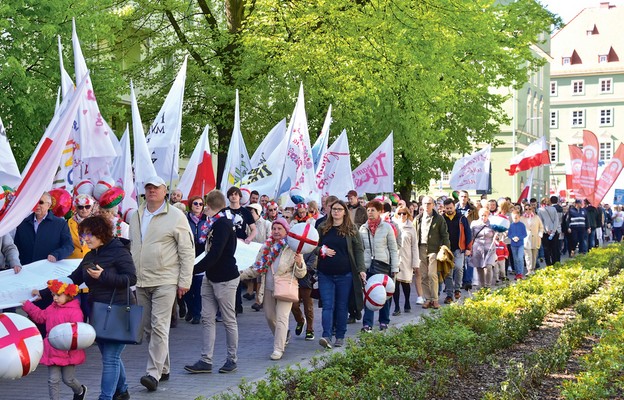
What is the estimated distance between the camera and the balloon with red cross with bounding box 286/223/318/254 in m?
11.3

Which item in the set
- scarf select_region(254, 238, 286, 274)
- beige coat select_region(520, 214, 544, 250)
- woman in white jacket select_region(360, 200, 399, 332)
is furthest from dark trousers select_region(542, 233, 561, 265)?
scarf select_region(254, 238, 286, 274)

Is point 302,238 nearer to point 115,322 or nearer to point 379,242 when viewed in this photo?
point 379,242

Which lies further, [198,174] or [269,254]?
[198,174]

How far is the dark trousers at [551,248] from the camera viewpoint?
26.6 metres

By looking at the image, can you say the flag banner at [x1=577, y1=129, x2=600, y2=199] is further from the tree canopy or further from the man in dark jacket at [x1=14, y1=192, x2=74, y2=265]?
the man in dark jacket at [x1=14, y1=192, x2=74, y2=265]

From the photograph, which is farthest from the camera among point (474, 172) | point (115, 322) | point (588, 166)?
point (474, 172)

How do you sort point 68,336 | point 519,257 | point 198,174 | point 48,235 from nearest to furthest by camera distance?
point 68,336 < point 48,235 < point 198,174 < point 519,257

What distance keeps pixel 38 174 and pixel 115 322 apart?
1293 millimetres

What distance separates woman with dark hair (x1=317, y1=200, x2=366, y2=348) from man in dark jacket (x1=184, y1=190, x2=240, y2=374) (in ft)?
6.83

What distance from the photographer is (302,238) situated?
1133 cm

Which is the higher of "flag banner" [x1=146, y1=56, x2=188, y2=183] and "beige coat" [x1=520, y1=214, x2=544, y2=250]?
"flag banner" [x1=146, y1=56, x2=188, y2=183]

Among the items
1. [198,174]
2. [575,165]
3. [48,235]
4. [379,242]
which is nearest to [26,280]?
[48,235]

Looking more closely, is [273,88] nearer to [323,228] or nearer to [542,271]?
[542,271]

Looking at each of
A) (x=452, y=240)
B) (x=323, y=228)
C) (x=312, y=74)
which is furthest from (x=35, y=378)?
(x=312, y=74)
